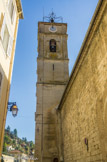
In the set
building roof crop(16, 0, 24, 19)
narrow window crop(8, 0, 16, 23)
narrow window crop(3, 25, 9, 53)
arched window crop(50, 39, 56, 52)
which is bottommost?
narrow window crop(3, 25, 9, 53)

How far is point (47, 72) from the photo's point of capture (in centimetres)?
1756

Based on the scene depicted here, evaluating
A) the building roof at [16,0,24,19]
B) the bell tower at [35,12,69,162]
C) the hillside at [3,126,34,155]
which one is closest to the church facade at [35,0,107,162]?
the bell tower at [35,12,69,162]

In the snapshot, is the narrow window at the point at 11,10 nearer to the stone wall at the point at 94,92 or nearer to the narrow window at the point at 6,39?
the narrow window at the point at 6,39

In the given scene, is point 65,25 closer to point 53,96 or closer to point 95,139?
point 53,96

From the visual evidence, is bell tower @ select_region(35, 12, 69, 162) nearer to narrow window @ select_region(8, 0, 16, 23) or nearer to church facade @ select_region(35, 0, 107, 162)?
church facade @ select_region(35, 0, 107, 162)

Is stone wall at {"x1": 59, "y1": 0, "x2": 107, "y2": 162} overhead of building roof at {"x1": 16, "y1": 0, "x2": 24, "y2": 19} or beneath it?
beneath

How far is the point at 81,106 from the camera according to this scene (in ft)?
25.9

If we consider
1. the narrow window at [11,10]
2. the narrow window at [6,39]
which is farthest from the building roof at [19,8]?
the narrow window at [6,39]

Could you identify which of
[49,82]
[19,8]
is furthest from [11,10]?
[49,82]

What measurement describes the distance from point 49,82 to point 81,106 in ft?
30.4

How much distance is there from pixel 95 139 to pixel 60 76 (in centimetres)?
1180

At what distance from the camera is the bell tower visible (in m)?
13.8

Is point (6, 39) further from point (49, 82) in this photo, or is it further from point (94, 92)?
point (49, 82)

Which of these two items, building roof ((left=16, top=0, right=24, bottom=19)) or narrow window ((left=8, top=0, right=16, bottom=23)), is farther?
building roof ((left=16, top=0, right=24, bottom=19))
